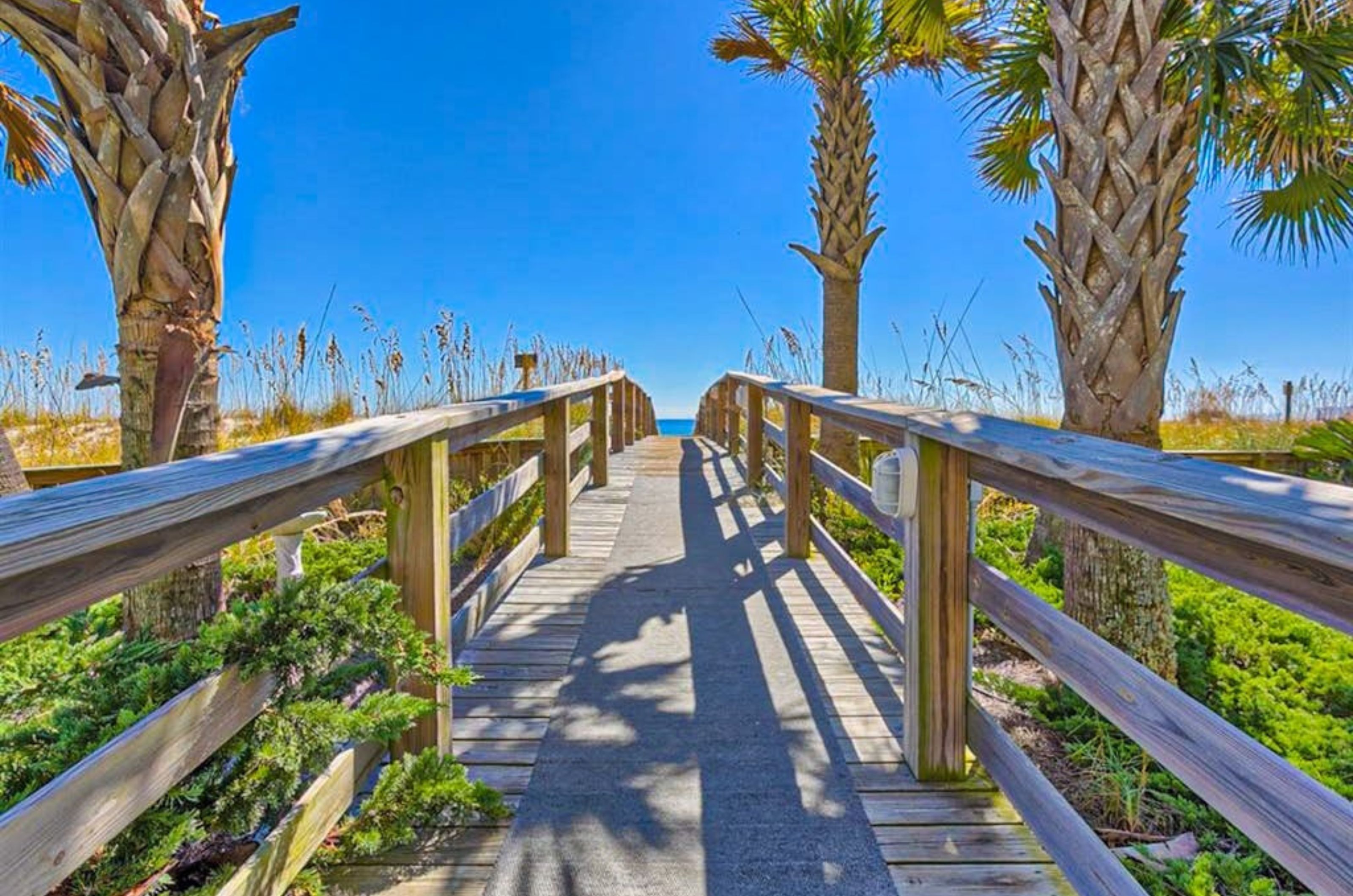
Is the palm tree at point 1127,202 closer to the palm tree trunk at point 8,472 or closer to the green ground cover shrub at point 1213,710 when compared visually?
the green ground cover shrub at point 1213,710

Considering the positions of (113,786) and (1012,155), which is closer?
(113,786)

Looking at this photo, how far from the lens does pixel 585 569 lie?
341cm

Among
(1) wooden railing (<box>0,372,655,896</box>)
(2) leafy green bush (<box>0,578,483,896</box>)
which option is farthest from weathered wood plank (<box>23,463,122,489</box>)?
(1) wooden railing (<box>0,372,655,896</box>)

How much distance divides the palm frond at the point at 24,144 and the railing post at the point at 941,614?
5.96 metres

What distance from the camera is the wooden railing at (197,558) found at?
697 mm

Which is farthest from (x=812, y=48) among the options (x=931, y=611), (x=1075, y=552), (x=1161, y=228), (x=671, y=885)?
(x=671, y=885)

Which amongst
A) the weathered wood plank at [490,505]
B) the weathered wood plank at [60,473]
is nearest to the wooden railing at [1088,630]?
the weathered wood plank at [490,505]

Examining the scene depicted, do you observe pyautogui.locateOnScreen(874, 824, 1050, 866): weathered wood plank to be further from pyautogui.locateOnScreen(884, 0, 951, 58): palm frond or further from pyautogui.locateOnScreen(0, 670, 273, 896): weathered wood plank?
pyautogui.locateOnScreen(884, 0, 951, 58): palm frond

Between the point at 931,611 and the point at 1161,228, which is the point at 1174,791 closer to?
the point at 931,611

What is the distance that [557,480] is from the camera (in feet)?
11.6

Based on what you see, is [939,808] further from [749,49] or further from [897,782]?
[749,49]

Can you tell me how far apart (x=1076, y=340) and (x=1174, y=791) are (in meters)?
1.56

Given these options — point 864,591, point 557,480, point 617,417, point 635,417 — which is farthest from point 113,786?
point 635,417

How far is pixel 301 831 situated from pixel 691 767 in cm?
91
